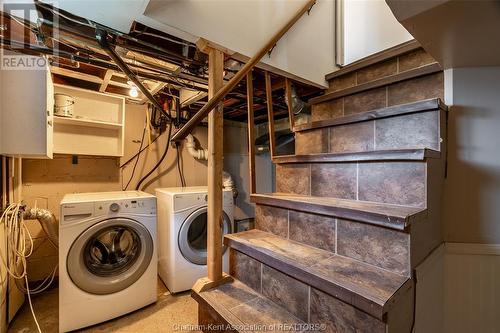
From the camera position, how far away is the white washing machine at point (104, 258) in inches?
63.1

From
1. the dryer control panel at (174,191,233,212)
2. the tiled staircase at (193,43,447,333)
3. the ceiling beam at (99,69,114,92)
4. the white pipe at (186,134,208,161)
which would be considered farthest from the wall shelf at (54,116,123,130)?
the tiled staircase at (193,43,447,333)

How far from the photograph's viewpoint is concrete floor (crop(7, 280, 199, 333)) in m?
1.65

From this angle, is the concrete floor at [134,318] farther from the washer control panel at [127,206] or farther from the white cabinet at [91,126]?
the white cabinet at [91,126]

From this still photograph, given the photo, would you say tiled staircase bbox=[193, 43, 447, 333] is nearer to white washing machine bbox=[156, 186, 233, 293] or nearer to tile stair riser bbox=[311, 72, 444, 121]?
tile stair riser bbox=[311, 72, 444, 121]

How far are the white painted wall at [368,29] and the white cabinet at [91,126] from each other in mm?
2340

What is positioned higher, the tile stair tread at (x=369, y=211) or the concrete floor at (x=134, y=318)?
the tile stair tread at (x=369, y=211)

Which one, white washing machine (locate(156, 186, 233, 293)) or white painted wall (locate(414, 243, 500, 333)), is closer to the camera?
white painted wall (locate(414, 243, 500, 333))

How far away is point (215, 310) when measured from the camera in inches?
39.6

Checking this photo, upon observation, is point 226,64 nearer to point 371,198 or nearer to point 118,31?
point 118,31

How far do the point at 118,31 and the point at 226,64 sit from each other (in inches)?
27.3

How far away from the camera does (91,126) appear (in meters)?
2.29

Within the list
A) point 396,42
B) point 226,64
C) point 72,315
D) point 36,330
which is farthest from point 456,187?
point 36,330

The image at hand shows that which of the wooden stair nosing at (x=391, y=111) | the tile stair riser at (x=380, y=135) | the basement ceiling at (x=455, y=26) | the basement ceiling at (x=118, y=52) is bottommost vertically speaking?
the tile stair riser at (x=380, y=135)

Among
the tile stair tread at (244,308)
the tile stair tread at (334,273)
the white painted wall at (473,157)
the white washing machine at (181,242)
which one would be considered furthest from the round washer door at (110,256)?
the white painted wall at (473,157)
